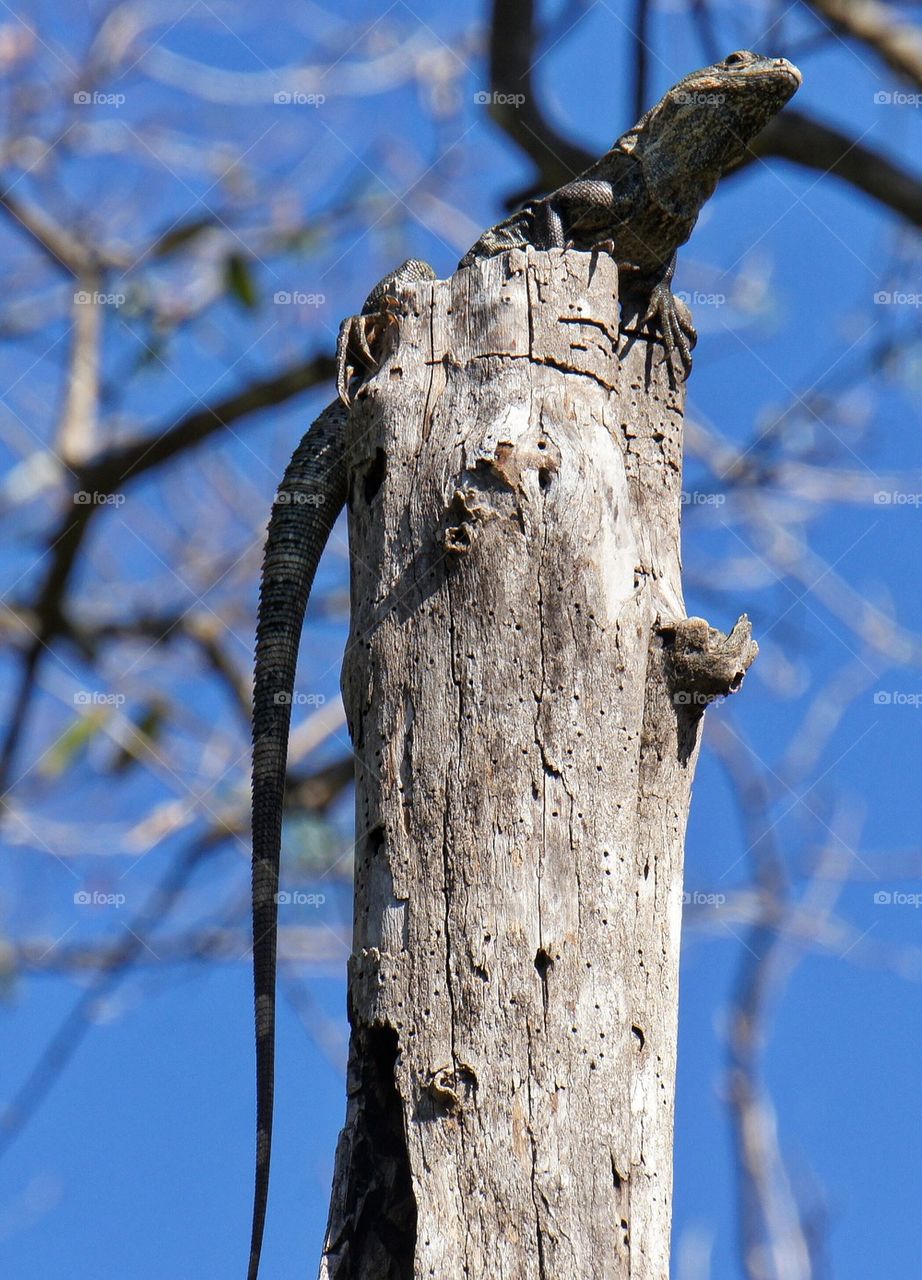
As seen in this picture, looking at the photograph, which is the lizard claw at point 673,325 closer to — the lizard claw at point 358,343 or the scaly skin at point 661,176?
the lizard claw at point 358,343

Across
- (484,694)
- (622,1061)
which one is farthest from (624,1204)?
(484,694)

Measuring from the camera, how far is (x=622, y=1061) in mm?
3496

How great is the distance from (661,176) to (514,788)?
3172 mm

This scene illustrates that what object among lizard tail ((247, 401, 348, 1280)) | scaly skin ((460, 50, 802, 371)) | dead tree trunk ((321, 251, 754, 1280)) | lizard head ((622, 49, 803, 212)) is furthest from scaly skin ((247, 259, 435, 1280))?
lizard head ((622, 49, 803, 212))

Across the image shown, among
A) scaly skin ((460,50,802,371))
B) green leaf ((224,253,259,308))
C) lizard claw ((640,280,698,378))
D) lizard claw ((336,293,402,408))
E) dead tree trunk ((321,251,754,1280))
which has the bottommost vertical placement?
dead tree trunk ((321,251,754,1280))

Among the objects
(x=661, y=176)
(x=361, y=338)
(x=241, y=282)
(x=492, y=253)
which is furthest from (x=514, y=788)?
(x=241, y=282)

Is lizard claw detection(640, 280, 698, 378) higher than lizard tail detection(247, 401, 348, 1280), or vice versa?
lizard claw detection(640, 280, 698, 378)

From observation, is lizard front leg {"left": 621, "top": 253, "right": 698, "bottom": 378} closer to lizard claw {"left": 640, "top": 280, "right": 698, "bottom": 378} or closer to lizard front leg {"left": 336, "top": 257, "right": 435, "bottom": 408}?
lizard claw {"left": 640, "top": 280, "right": 698, "bottom": 378}

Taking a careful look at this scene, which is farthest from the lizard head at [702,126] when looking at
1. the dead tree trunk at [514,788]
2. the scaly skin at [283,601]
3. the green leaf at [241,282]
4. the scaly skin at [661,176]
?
the green leaf at [241,282]

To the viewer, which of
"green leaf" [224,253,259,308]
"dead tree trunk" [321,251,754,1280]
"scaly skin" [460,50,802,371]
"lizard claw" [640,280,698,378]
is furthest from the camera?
"green leaf" [224,253,259,308]

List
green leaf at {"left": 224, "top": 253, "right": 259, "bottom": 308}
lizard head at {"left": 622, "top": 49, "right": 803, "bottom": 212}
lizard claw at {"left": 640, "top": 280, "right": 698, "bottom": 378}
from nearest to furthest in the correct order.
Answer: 1. lizard claw at {"left": 640, "top": 280, "right": 698, "bottom": 378}
2. lizard head at {"left": 622, "top": 49, "right": 803, "bottom": 212}
3. green leaf at {"left": 224, "top": 253, "right": 259, "bottom": 308}

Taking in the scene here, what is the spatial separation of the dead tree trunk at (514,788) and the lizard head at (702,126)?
1.79 metres

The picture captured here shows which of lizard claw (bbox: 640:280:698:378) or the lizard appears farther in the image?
lizard claw (bbox: 640:280:698:378)

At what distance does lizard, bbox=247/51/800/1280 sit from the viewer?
4.36 meters
